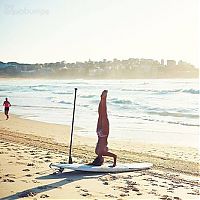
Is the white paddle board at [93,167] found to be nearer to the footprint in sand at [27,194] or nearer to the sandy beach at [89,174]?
the sandy beach at [89,174]

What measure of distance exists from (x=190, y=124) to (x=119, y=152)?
364 inches

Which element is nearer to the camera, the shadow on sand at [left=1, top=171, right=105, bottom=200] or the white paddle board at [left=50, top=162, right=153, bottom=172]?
the shadow on sand at [left=1, top=171, right=105, bottom=200]

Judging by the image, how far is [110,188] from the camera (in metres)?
7.79

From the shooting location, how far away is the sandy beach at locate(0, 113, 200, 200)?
7422 mm

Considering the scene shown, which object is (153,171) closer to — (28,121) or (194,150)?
(194,150)

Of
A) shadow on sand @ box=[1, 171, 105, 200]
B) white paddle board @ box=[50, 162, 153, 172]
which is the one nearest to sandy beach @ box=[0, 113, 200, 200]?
shadow on sand @ box=[1, 171, 105, 200]

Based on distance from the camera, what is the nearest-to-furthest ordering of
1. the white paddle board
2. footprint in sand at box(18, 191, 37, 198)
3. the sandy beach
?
1. footprint in sand at box(18, 191, 37, 198)
2. the sandy beach
3. the white paddle board

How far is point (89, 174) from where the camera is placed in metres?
8.95

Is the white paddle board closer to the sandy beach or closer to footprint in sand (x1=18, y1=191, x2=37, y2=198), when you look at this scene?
the sandy beach

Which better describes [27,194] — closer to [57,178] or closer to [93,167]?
[57,178]

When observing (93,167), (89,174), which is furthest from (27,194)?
(93,167)

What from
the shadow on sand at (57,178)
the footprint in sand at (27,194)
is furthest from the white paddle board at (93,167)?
the footprint in sand at (27,194)

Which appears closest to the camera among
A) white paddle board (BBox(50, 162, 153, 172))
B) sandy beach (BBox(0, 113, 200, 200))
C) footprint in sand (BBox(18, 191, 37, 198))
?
footprint in sand (BBox(18, 191, 37, 198))

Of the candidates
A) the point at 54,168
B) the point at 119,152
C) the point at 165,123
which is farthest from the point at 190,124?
the point at 54,168
